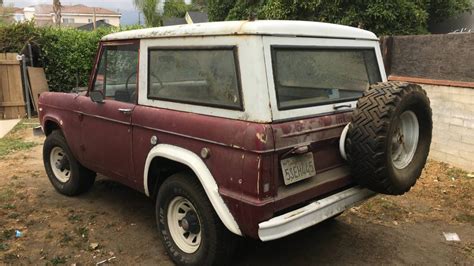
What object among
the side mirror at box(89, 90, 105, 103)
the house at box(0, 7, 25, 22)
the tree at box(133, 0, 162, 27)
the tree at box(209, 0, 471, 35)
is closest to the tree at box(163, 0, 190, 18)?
the tree at box(133, 0, 162, 27)

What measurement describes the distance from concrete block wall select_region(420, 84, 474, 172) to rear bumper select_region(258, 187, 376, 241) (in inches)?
125

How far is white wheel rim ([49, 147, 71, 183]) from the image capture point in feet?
16.8

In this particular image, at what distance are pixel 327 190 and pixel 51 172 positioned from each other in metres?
3.56

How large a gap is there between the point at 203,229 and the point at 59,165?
9.07ft

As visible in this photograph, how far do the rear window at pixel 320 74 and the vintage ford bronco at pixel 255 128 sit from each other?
0.01m

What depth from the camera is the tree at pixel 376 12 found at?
1236 centimetres

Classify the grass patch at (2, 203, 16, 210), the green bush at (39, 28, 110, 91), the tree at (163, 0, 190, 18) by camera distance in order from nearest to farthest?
the grass patch at (2, 203, 16, 210) < the green bush at (39, 28, 110, 91) < the tree at (163, 0, 190, 18)

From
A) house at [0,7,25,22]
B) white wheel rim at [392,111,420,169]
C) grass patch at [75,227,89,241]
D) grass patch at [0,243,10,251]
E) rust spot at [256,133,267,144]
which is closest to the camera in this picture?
rust spot at [256,133,267,144]

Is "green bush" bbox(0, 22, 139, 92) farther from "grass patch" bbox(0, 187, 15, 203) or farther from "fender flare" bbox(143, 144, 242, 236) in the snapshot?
"fender flare" bbox(143, 144, 242, 236)

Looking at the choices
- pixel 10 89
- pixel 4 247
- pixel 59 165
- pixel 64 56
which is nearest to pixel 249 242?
pixel 4 247

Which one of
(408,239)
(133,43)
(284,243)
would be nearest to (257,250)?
(284,243)

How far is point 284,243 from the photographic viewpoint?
3939mm

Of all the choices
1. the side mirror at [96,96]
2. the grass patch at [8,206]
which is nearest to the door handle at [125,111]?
the side mirror at [96,96]

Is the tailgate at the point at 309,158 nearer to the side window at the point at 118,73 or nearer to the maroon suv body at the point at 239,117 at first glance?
the maroon suv body at the point at 239,117
